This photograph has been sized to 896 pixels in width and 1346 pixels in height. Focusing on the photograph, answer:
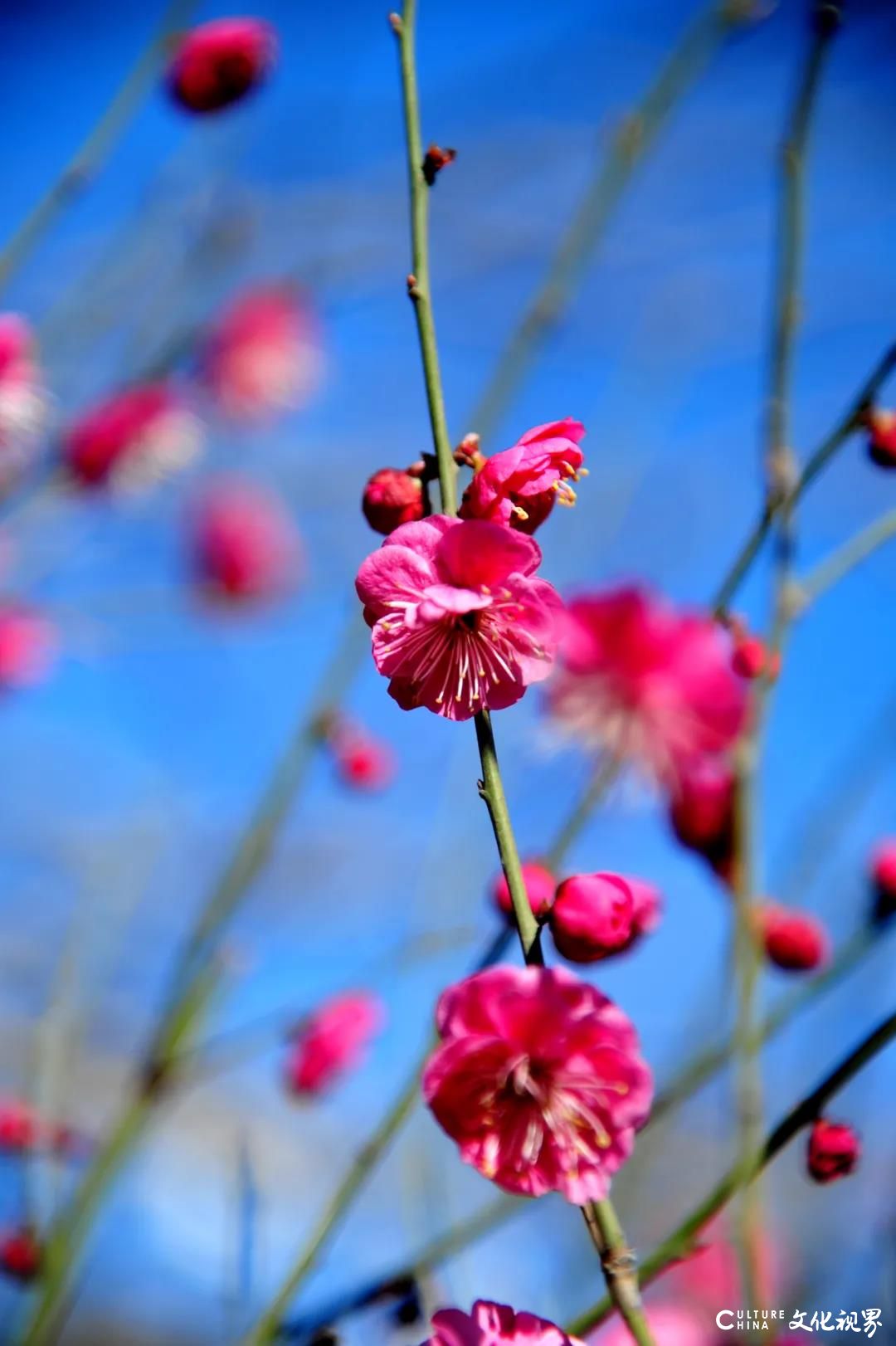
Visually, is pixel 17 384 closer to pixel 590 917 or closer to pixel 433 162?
pixel 433 162

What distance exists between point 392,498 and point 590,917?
0.73 ft

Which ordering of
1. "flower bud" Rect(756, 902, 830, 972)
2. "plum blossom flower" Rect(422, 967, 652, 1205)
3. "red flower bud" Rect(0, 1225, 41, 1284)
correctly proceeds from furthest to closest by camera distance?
"red flower bud" Rect(0, 1225, 41, 1284)
"flower bud" Rect(756, 902, 830, 972)
"plum blossom flower" Rect(422, 967, 652, 1205)

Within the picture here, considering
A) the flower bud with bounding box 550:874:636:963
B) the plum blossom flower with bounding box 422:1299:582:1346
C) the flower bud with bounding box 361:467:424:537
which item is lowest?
the plum blossom flower with bounding box 422:1299:582:1346

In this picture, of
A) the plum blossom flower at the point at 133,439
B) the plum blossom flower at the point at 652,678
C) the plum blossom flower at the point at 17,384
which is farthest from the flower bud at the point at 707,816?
the plum blossom flower at the point at 133,439

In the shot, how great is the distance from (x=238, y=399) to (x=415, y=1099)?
155cm

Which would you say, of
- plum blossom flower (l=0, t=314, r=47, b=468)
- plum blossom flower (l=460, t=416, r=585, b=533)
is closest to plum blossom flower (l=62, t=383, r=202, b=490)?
plum blossom flower (l=0, t=314, r=47, b=468)

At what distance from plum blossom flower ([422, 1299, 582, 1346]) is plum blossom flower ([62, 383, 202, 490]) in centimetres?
131

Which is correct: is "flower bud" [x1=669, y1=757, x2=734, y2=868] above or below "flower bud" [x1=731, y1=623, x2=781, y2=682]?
below

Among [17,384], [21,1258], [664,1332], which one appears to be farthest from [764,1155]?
[17,384]

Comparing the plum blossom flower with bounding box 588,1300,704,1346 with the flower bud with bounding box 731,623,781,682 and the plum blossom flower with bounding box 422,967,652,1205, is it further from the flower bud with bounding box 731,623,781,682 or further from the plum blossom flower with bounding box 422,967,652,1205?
the flower bud with bounding box 731,623,781,682

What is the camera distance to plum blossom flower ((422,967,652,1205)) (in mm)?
480

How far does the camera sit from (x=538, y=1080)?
1.74 feet

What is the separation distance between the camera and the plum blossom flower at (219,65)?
1391 mm

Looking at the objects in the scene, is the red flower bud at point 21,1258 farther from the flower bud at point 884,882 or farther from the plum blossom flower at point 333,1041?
the flower bud at point 884,882
